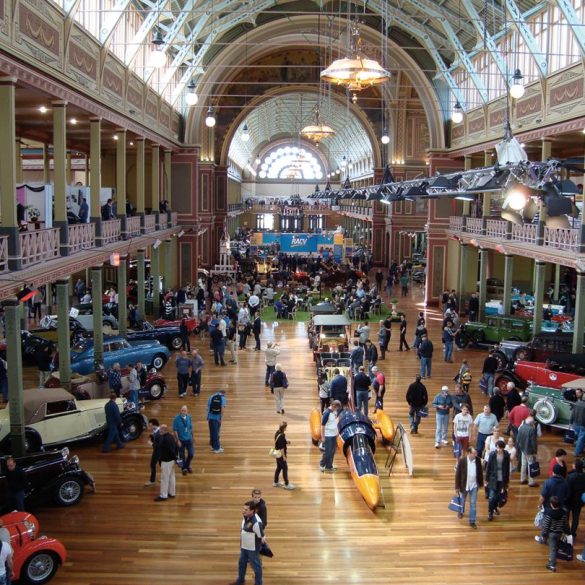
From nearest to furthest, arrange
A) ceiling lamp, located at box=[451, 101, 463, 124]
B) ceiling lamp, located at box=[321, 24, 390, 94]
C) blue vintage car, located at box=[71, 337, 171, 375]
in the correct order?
blue vintage car, located at box=[71, 337, 171, 375]
ceiling lamp, located at box=[321, 24, 390, 94]
ceiling lamp, located at box=[451, 101, 463, 124]

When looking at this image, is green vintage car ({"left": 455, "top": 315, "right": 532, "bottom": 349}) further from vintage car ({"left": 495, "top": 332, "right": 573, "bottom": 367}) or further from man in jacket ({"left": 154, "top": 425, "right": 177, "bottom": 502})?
man in jacket ({"left": 154, "top": 425, "right": 177, "bottom": 502})

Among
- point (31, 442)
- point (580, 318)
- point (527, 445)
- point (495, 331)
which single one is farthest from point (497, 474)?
point (495, 331)

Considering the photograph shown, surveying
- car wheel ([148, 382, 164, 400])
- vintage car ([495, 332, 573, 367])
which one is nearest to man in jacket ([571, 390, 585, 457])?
vintage car ([495, 332, 573, 367])

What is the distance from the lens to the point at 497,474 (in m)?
11.3

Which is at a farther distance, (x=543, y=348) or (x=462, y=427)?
(x=543, y=348)

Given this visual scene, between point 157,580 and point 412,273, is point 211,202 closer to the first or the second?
point 412,273

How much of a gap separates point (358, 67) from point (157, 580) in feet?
52.2

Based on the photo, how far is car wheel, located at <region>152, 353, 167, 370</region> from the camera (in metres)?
21.1

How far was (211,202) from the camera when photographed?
45.8m

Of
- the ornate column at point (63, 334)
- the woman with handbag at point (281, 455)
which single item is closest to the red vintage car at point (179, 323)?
the ornate column at point (63, 334)

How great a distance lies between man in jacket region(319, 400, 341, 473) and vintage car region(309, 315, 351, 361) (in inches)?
300

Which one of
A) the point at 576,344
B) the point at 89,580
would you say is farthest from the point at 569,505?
the point at 576,344

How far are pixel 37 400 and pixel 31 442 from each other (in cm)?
80

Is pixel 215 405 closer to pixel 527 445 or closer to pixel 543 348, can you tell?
pixel 527 445
